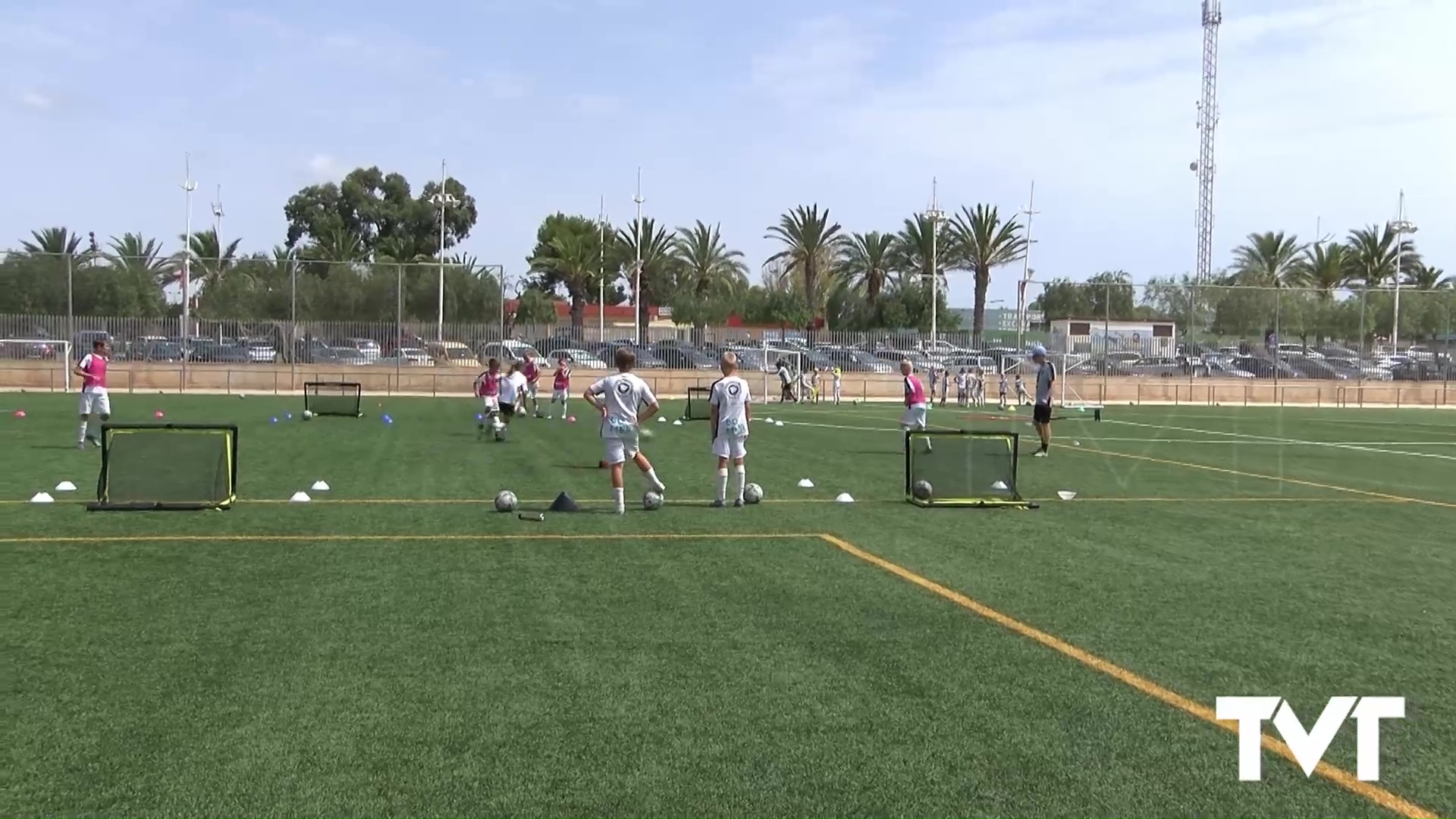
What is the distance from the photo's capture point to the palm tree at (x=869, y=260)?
69875mm

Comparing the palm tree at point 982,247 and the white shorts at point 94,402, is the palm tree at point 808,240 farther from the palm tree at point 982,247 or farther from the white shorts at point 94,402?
the white shorts at point 94,402

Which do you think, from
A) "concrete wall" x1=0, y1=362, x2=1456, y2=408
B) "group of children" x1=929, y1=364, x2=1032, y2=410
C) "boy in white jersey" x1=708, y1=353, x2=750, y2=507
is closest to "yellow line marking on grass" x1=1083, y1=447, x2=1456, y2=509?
"boy in white jersey" x1=708, y1=353, x2=750, y2=507

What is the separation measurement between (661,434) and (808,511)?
493 inches

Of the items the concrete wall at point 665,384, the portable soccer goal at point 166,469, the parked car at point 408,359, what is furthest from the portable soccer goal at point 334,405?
the portable soccer goal at point 166,469

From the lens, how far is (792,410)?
38594 millimetres

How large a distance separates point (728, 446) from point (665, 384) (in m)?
34.8

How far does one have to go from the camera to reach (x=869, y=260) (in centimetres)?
7056

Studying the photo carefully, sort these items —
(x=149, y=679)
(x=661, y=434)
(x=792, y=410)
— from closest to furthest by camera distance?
(x=149, y=679)
(x=661, y=434)
(x=792, y=410)

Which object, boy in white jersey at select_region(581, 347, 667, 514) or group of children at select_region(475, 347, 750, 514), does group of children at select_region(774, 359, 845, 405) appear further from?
boy in white jersey at select_region(581, 347, 667, 514)

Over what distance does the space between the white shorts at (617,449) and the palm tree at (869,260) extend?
58.6 meters

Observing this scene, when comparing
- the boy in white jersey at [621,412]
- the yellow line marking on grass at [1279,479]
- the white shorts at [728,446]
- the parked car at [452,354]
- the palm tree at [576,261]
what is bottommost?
the yellow line marking on grass at [1279,479]

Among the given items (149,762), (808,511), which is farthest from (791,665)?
(808,511)

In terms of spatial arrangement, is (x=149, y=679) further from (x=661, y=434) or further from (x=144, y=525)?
(x=661, y=434)

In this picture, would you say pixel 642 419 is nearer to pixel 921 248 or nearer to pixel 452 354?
pixel 452 354
